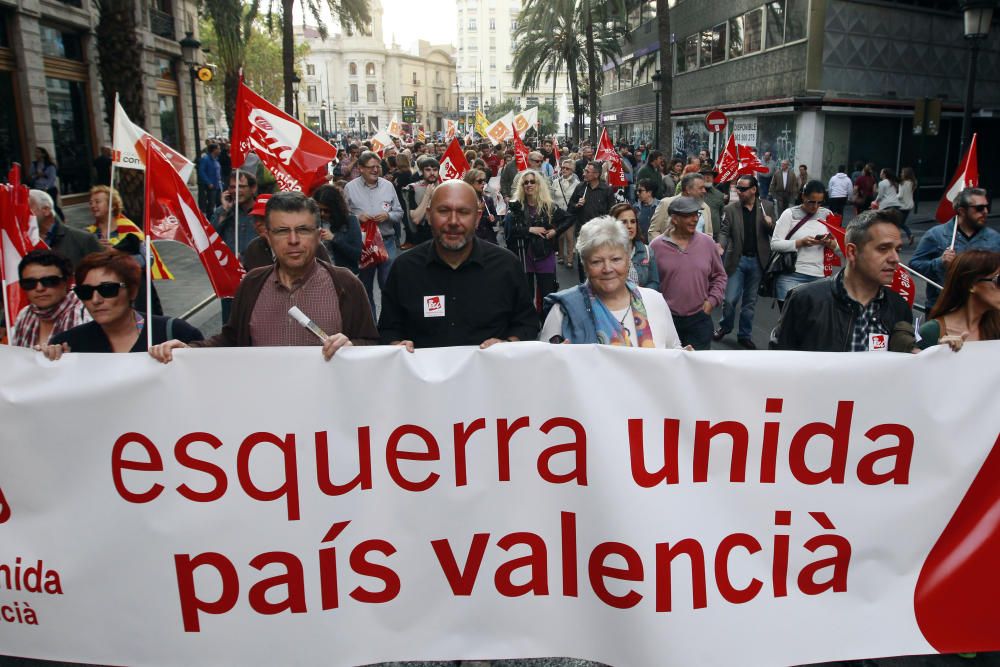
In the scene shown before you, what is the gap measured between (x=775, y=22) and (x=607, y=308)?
26696mm

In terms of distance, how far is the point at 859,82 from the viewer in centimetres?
2456

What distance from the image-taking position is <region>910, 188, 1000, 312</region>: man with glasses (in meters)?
5.59

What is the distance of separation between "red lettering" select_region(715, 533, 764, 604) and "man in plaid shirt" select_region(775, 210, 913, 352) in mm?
1110

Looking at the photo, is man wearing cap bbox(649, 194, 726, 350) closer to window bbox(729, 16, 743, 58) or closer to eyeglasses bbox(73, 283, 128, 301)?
eyeglasses bbox(73, 283, 128, 301)

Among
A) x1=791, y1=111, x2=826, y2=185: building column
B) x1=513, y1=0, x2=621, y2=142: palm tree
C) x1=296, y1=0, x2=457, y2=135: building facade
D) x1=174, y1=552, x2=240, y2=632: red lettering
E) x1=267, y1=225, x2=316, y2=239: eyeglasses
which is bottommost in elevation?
x1=174, y1=552, x2=240, y2=632: red lettering

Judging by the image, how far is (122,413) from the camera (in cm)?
273

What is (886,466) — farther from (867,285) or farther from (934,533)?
(867,285)

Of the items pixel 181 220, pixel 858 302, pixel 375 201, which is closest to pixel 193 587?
pixel 181 220

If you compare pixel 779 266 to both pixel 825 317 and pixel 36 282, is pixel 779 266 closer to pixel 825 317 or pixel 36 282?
pixel 825 317

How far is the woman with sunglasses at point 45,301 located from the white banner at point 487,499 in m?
1.05

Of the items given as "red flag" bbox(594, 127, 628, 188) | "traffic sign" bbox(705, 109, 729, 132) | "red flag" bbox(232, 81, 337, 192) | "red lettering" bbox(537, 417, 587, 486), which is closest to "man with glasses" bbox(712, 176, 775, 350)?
"red flag" bbox(232, 81, 337, 192)

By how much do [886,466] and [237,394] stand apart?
2.23 metres

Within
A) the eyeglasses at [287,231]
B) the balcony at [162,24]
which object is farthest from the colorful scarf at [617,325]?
the balcony at [162,24]

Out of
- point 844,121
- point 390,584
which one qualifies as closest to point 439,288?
point 390,584
